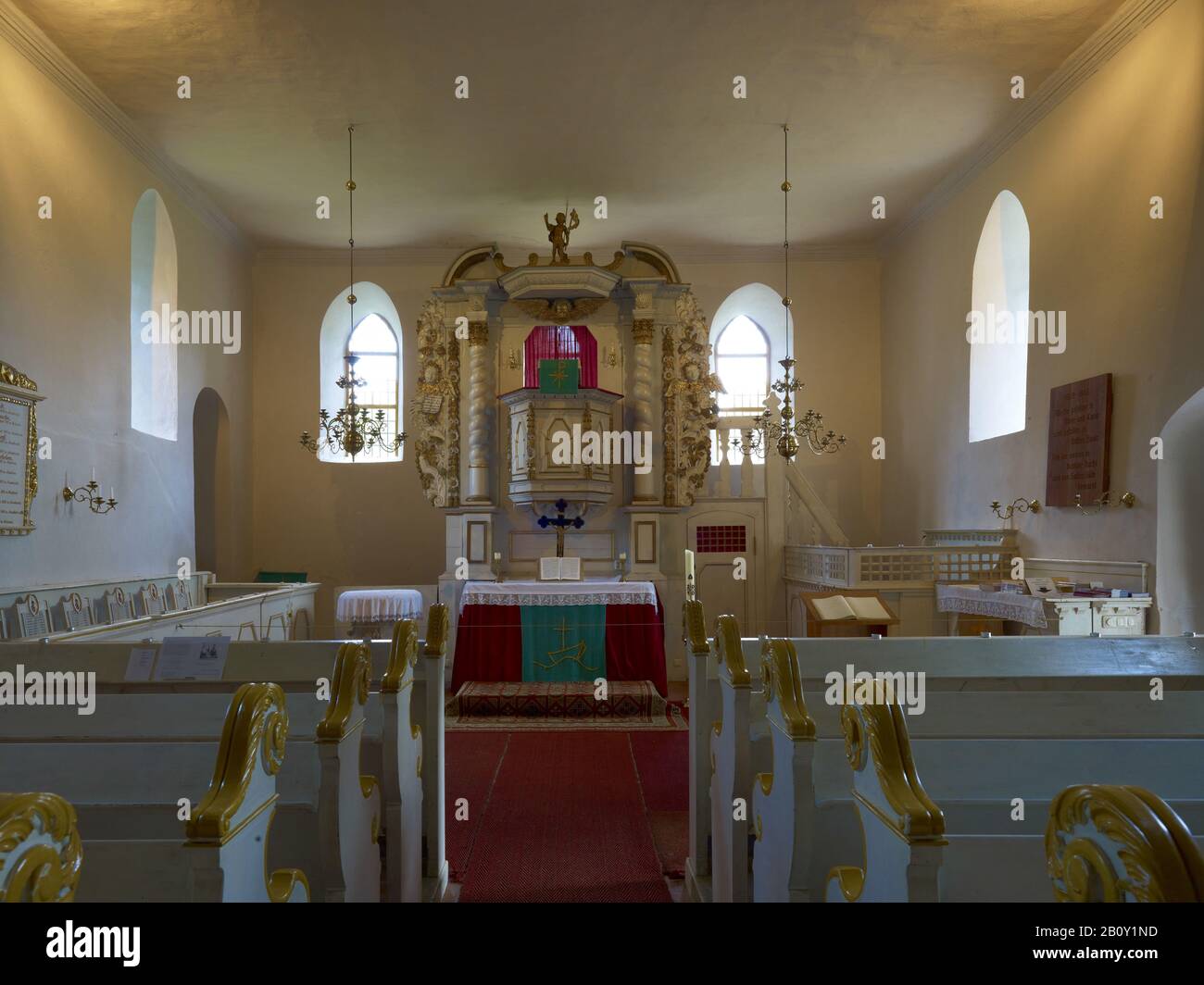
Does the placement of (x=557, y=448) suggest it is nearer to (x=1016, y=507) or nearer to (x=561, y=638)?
(x=561, y=638)

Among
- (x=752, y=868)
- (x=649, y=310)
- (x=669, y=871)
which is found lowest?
(x=669, y=871)

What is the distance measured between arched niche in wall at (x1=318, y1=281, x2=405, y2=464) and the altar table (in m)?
4.69

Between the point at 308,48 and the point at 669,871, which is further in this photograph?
the point at 308,48

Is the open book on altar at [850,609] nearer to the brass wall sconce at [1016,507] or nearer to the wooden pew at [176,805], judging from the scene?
the brass wall sconce at [1016,507]

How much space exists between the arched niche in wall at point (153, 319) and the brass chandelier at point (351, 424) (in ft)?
4.81

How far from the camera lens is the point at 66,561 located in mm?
7430

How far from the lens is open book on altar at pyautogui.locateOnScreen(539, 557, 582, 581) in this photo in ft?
29.2

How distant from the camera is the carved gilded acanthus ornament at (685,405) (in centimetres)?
998

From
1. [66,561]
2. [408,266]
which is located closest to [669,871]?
[66,561]

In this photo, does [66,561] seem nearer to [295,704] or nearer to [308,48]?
[308,48]
